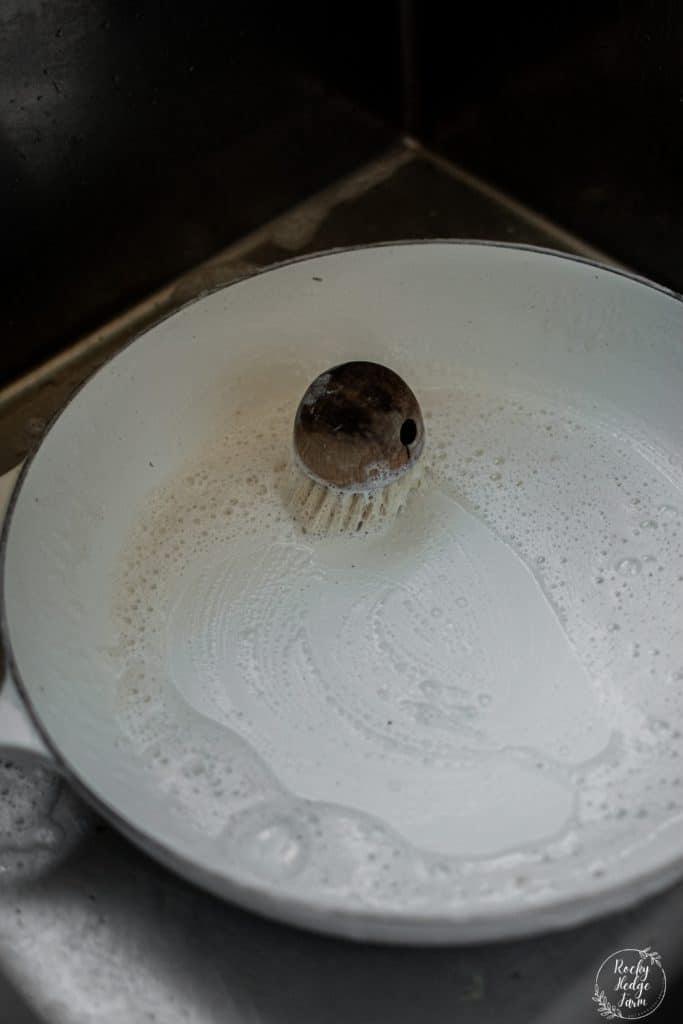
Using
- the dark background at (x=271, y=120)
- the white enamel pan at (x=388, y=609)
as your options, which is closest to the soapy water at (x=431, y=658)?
the white enamel pan at (x=388, y=609)

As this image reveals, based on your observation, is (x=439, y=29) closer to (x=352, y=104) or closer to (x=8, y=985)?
(x=352, y=104)

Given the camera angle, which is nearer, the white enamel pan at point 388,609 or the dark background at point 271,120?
the white enamel pan at point 388,609

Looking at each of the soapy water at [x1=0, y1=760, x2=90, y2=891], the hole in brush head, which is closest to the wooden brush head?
the hole in brush head

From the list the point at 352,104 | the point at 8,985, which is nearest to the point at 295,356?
the point at 352,104

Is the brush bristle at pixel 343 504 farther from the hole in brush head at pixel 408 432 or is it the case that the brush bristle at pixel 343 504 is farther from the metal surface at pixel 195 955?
the metal surface at pixel 195 955

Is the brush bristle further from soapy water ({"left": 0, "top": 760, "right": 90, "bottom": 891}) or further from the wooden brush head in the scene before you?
soapy water ({"left": 0, "top": 760, "right": 90, "bottom": 891})
